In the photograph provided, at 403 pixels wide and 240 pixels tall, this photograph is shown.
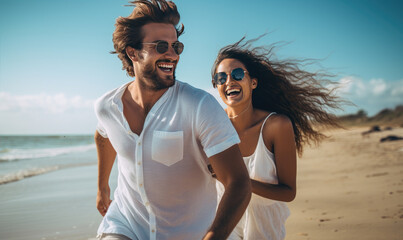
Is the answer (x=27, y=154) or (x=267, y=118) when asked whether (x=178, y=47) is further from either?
(x=27, y=154)

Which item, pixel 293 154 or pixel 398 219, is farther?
pixel 398 219

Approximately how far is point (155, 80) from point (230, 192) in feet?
3.42

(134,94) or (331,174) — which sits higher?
(134,94)

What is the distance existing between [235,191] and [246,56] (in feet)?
8.01

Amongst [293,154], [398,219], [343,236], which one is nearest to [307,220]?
[343,236]

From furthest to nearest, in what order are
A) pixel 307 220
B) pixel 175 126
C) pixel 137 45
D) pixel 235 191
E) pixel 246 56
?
pixel 307 220 → pixel 246 56 → pixel 137 45 → pixel 175 126 → pixel 235 191

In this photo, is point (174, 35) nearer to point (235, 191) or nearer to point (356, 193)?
point (235, 191)

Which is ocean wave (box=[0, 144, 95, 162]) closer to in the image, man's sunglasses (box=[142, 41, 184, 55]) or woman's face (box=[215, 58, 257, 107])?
woman's face (box=[215, 58, 257, 107])

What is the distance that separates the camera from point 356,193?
7645mm

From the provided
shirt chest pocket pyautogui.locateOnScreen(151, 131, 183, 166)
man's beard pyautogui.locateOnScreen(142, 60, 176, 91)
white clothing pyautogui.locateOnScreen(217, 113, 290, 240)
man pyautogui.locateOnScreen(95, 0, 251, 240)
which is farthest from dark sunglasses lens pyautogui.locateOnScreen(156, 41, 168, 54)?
white clothing pyautogui.locateOnScreen(217, 113, 290, 240)

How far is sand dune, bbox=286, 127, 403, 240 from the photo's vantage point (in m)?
5.34

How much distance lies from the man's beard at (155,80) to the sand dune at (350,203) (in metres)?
3.31

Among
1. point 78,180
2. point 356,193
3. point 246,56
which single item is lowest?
point 78,180

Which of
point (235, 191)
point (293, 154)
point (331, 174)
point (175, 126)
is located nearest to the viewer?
point (235, 191)
